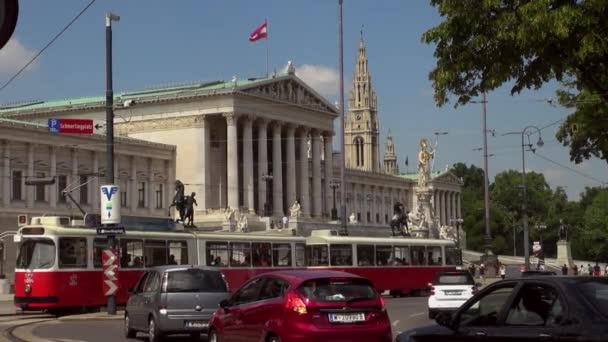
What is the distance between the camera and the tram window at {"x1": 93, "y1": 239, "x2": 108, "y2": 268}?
35.7m

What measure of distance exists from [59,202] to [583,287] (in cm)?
8226

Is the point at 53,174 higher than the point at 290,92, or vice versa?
the point at 290,92

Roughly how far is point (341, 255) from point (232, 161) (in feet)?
174

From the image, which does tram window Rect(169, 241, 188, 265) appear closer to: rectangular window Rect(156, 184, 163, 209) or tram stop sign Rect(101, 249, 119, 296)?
tram stop sign Rect(101, 249, 119, 296)

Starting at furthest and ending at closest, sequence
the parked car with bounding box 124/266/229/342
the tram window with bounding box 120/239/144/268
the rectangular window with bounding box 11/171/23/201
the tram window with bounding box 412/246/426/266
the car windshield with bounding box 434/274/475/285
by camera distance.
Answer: the rectangular window with bounding box 11/171/23/201 → the tram window with bounding box 412/246/426/266 → the tram window with bounding box 120/239/144/268 → the car windshield with bounding box 434/274/475/285 → the parked car with bounding box 124/266/229/342

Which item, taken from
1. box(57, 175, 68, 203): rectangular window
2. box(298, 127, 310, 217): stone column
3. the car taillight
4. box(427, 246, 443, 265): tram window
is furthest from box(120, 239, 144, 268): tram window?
box(298, 127, 310, 217): stone column

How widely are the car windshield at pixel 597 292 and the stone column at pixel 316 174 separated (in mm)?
105981

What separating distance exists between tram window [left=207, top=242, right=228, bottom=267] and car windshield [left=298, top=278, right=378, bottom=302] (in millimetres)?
24908

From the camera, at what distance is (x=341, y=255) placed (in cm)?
4894

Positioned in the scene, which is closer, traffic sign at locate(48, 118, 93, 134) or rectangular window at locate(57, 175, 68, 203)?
traffic sign at locate(48, 118, 93, 134)

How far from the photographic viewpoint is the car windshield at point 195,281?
21469mm

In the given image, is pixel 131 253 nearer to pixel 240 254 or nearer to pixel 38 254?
pixel 38 254

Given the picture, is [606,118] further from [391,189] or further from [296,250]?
[391,189]

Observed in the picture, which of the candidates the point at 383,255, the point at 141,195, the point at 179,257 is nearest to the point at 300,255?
the point at 383,255
